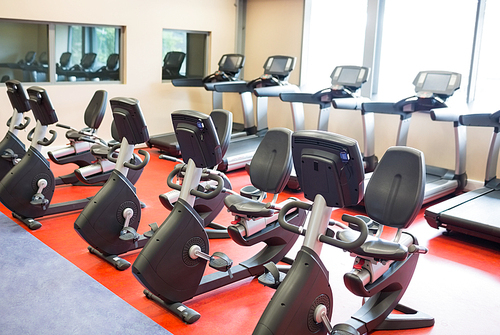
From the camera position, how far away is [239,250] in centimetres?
397

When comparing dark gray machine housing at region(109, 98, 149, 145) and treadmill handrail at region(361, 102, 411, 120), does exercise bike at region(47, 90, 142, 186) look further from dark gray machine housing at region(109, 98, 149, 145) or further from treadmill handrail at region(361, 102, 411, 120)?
treadmill handrail at region(361, 102, 411, 120)

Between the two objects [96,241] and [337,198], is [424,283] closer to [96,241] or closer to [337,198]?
[337,198]

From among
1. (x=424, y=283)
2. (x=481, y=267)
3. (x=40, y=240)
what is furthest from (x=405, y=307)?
(x=40, y=240)

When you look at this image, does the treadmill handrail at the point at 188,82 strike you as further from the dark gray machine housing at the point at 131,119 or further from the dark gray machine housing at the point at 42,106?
the dark gray machine housing at the point at 131,119

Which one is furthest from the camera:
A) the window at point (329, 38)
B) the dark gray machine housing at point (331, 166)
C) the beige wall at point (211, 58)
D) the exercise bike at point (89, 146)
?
the window at point (329, 38)

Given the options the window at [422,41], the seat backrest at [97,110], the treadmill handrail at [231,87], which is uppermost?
the window at [422,41]

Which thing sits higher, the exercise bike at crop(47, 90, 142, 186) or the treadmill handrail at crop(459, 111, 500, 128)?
the treadmill handrail at crop(459, 111, 500, 128)

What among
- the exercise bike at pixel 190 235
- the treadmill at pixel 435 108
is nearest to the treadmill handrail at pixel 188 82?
the treadmill at pixel 435 108

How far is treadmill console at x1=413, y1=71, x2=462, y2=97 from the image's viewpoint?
5.22m

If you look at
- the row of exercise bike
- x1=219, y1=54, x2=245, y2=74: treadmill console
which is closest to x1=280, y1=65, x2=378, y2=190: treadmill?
x1=219, y1=54, x2=245, y2=74: treadmill console

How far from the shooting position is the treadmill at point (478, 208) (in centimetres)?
417

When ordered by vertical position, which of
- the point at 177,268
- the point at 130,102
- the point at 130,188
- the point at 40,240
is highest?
the point at 130,102

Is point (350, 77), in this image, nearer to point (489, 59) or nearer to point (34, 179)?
point (489, 59)

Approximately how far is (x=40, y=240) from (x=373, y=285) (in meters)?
2.79
